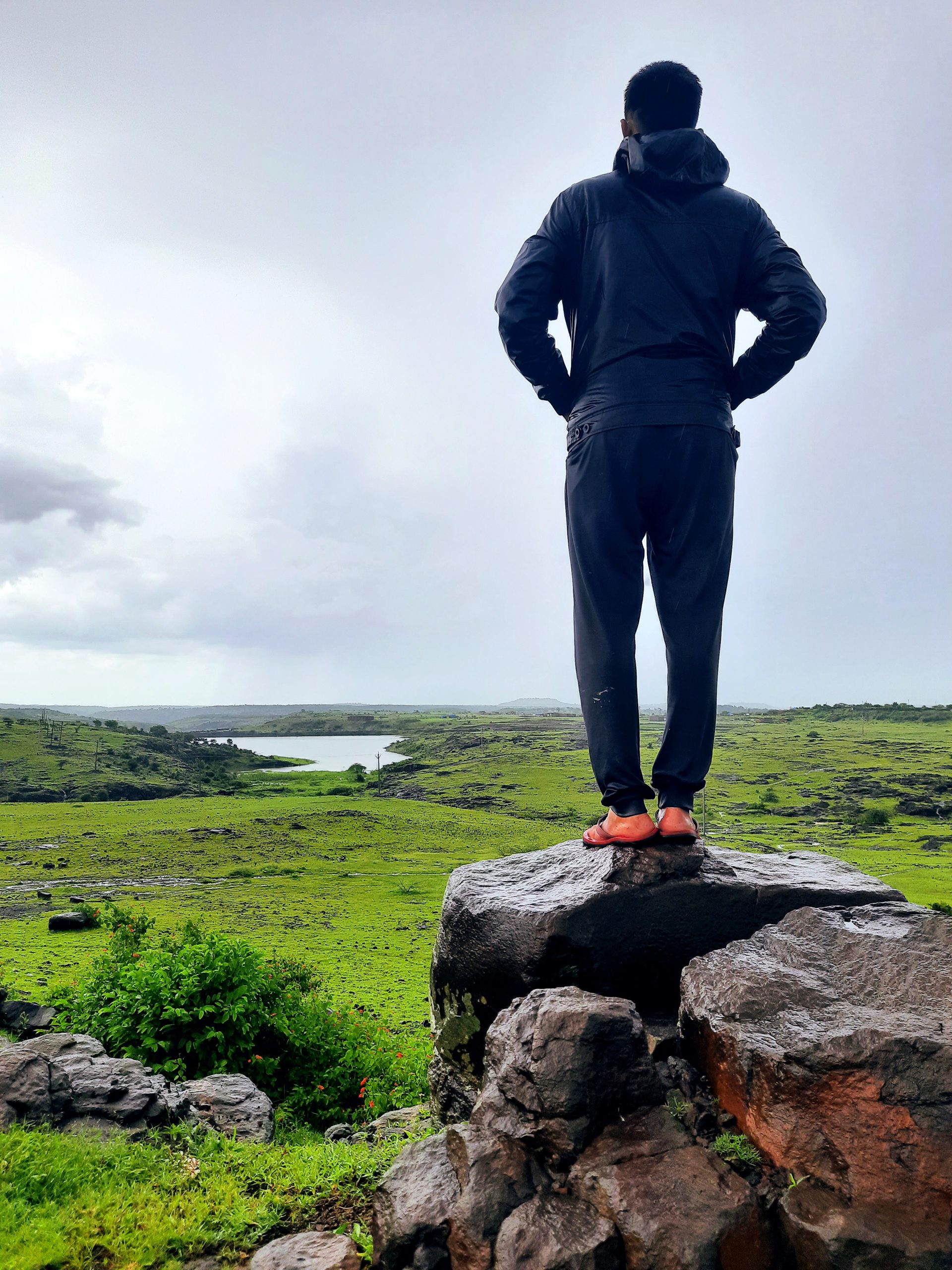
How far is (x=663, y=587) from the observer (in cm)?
456

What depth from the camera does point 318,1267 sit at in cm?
297

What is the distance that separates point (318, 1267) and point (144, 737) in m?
98.8

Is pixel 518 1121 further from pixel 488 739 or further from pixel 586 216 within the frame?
pixel 488 739

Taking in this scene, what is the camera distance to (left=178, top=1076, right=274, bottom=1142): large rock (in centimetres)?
601

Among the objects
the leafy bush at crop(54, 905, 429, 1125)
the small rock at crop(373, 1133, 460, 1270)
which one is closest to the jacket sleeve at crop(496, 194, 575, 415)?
the small rock at crop(373, 1133, 460, 1270)

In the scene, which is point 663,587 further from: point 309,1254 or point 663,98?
point 309,1254

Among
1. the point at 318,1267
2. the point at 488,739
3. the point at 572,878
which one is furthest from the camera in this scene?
the point at 488,739

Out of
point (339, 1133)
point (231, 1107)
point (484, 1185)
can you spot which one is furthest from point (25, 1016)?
point (484, 1185)

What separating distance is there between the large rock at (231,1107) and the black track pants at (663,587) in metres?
4.13

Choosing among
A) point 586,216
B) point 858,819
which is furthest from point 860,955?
point 858,819

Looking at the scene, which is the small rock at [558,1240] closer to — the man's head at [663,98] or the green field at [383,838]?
the man's head at [663,98]

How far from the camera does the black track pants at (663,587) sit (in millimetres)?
4375

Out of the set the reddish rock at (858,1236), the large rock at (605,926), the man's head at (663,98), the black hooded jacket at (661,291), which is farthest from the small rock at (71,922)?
the man's head at (663,98)

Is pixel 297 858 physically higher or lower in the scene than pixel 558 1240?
lower
